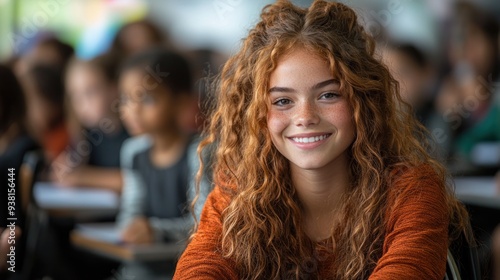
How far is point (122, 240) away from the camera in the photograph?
2893mm

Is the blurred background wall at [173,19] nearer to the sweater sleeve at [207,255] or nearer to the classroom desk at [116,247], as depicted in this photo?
the classroom desk at [116,247]

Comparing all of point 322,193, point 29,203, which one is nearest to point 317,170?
point 322,193

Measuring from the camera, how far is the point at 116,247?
2.82m

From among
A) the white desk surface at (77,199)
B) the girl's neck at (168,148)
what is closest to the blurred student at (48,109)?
the white desk surface at (77,199)

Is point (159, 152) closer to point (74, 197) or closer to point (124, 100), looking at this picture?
point (124, 100)

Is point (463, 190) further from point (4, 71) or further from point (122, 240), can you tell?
point (4, 71)

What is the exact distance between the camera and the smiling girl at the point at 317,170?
1.39 meters

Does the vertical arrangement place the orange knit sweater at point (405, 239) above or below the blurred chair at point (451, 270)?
above

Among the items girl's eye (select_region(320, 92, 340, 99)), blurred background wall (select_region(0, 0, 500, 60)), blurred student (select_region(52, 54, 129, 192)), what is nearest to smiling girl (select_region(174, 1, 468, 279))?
girl's eye (select_region(320, 92, 340, 99))

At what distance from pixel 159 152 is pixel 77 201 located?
75cm

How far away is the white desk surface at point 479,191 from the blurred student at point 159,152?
1.05 metres

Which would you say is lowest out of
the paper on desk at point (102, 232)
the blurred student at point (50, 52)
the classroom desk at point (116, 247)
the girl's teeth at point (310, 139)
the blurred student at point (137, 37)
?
the classroom desk at point (116, 247)

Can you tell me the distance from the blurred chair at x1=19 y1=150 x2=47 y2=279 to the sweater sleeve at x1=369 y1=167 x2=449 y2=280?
1.71 meters

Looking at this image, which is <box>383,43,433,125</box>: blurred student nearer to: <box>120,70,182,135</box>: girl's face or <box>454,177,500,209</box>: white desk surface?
<box>454,177,500,209</box>: white desk surface
